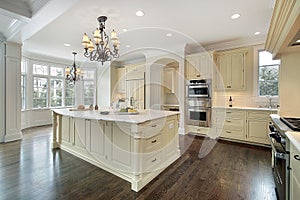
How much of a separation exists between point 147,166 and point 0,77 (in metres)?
4.48

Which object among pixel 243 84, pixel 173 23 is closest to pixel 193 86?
pixel 243 84

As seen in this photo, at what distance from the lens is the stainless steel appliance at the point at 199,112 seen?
4.52m

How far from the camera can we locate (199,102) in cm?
466

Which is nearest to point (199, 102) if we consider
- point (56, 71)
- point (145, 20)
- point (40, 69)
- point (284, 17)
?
point (145, 20)

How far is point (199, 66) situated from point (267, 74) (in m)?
1.77

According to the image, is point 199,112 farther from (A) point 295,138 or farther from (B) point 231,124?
(A) point 295,138

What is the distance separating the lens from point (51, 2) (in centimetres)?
230

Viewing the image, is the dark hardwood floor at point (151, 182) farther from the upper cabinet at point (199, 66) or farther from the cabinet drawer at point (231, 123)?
the upper cabinet at point (199, 66)

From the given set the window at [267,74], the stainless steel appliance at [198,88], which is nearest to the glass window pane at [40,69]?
the stainless steel appliance at [198,88]

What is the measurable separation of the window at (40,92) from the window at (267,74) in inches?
299

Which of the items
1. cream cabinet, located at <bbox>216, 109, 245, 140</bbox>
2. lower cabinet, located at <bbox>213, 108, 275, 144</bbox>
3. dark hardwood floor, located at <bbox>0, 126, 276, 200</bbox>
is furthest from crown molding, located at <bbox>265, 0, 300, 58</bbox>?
cream cabinet, located at <bbox>216, 109, 245, 140</bbox>

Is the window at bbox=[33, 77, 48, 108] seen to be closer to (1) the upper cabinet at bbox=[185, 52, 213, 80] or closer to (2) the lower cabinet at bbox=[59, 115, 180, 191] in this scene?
(2) the lower cabinet at bbox=[59, 115, 180, 191]

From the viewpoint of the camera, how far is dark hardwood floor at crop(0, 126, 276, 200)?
1954mm

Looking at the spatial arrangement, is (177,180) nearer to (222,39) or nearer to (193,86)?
(193,86)
